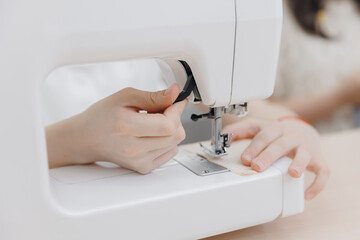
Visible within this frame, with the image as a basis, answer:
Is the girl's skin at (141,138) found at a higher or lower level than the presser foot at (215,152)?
higher

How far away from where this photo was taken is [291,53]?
1.94 m

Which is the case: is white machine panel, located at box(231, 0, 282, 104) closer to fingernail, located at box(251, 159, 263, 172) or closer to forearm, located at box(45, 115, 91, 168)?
fingernail, located at box(251, 159, 263, 172)

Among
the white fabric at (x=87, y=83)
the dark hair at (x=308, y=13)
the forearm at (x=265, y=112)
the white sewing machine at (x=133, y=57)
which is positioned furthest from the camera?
the dark hair at (x=308, y=13)

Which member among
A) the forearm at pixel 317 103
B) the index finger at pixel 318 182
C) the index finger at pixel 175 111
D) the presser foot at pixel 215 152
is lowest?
the forearm at pixel 317 103

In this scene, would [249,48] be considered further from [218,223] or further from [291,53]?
[291,53]

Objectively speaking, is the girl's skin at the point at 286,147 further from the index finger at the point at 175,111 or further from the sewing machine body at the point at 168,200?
the index finger at the point at 175,111

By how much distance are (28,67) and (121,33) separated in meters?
0.12

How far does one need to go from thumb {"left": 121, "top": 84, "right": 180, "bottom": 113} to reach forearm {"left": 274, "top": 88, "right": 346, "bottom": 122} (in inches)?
50.0

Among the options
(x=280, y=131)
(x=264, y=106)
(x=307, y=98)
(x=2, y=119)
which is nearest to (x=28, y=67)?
(x=2, y=119)

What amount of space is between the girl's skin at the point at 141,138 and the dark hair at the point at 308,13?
1249 mm

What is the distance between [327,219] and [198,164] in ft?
0.79

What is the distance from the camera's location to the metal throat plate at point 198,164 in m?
0.71

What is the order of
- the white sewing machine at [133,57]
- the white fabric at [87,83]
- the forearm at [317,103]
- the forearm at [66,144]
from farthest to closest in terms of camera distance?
the forearm at [317,103]
the white fabric at [87,83]
the forearm at [66,144]
the white sewing machine at [133,57]

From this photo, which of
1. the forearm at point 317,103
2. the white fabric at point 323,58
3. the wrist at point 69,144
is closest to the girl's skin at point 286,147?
the wrist at point 69,144
